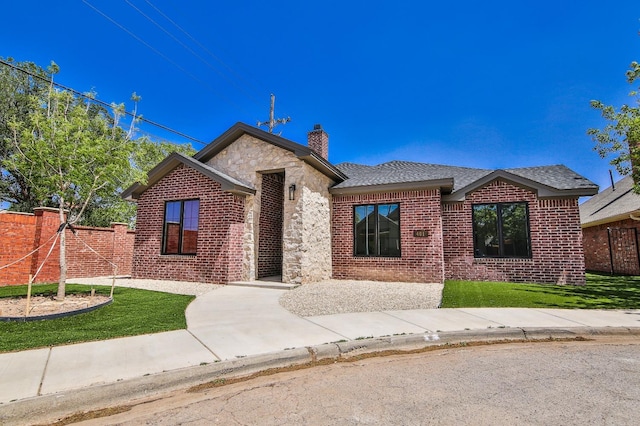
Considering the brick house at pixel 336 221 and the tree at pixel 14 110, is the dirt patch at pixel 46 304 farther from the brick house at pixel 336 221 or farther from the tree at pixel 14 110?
the tree at pixel 14 110

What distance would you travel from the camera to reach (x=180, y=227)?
35.3ft

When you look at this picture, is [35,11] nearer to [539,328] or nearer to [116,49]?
[116,49]

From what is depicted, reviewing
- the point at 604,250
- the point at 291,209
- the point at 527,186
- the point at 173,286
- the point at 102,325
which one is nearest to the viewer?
the point at 102,325

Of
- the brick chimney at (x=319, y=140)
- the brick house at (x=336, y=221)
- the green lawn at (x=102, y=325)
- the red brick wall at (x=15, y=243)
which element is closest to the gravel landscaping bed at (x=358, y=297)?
the brick house at (x=336, y=221)

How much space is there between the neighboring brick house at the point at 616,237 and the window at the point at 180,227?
1687cm

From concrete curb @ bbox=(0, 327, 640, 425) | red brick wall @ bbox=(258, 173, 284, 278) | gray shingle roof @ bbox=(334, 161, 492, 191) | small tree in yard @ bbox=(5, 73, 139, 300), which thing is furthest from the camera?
→ gray shingle roof @ bbox=(334, 161, 492, 191)

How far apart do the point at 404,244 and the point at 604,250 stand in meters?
11.8

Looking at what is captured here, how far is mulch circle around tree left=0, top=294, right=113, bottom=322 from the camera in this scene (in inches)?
203

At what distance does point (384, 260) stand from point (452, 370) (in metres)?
7.46

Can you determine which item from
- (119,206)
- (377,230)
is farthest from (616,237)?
(119,206)

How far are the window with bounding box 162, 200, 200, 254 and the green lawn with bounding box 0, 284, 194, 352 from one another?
3677 millimetres

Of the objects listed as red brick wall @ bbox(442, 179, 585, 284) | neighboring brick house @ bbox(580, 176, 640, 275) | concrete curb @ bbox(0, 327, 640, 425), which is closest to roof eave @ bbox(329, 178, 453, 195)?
red brick wall @ bbox(442, 179, 585, 284)

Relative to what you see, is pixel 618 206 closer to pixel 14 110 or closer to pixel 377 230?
pixel 377 230

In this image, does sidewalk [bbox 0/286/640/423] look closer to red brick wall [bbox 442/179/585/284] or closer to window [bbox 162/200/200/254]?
window [bbox 162/200/200/254]
